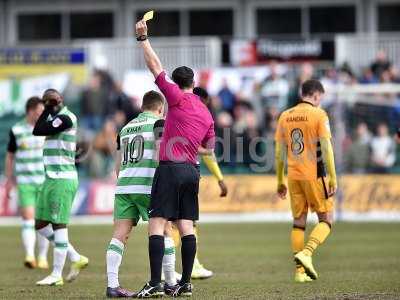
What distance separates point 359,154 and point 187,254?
17.7 metres

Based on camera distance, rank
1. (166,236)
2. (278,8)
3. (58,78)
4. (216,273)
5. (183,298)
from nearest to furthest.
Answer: (183,298)
(166,236)
(216,273)
(58,78)
(278,8)

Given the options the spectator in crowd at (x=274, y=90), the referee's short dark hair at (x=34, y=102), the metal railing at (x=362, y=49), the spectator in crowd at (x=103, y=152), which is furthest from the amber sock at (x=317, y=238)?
the metal railing at (x=362, y=49)

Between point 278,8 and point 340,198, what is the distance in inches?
496

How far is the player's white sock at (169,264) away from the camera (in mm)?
12812

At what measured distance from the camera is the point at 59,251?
14.4 m

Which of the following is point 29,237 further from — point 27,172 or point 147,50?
point 147,50

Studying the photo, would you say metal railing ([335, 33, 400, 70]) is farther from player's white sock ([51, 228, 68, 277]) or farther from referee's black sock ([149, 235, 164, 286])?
referee's black sock ([149, 235, 164, 286])

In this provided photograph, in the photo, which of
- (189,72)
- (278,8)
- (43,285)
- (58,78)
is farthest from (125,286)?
(278,8)

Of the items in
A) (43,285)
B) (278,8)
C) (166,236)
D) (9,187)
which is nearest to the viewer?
(166,236)

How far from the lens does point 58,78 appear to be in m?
34.7

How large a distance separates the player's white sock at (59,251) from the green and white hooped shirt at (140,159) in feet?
7.11

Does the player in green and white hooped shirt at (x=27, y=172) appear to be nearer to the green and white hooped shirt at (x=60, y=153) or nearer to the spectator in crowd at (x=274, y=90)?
the green and white hooped shirt at (x=60, y=153)

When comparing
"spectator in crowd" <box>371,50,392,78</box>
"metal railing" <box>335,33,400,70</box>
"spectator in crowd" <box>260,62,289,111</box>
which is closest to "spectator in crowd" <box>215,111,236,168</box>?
"spectator in crowd" <box>260,62,289,111</box>

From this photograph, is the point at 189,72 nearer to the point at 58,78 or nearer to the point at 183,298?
the point at 183,298
